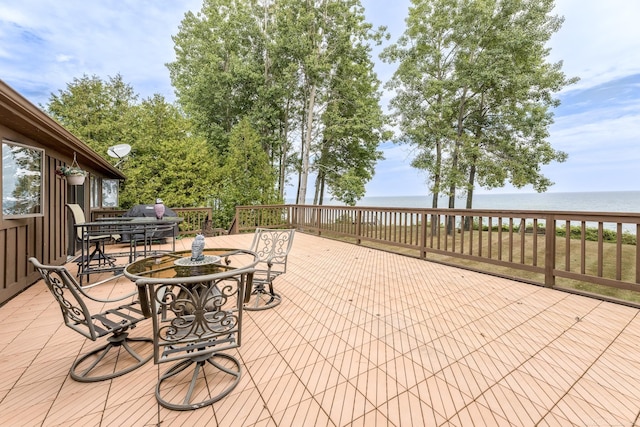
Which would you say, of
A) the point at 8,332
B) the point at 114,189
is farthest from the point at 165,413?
the point at 114,189

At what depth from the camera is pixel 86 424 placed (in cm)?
141

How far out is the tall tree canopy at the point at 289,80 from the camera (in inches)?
458

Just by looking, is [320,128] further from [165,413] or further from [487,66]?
[165,413]

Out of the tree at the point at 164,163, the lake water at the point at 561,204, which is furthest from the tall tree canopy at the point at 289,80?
the lake water at the point at 561,204

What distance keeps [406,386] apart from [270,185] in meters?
10.2

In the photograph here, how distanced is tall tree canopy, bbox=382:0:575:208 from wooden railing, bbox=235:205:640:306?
3651 mm

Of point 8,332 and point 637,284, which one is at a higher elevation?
point 637,284

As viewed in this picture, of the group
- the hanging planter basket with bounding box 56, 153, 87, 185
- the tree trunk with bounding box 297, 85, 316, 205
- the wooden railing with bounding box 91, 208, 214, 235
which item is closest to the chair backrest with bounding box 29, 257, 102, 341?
the hanging planter basket with bounding box 56, 153, 87, 185

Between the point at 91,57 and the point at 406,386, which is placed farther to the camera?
the point at 91,57

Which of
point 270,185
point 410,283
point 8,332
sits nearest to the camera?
point 8,332

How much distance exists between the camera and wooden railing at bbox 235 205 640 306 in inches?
127

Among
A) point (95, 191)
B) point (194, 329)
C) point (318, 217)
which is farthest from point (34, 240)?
point (318, 217)

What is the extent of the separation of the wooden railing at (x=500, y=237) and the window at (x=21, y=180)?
16.7ft

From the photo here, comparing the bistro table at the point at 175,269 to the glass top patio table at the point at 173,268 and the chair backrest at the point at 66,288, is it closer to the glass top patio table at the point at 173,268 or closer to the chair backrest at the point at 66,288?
the glass top patio table at the point at 173,268
